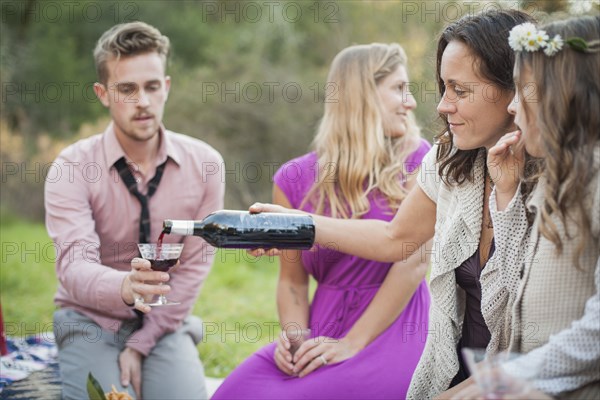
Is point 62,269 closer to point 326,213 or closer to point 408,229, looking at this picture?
point 326,213

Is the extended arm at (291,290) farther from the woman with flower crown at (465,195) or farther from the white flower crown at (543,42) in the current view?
the white flower crown at (543,42)

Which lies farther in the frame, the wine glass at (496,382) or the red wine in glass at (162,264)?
the red wine in glass at (162,264)

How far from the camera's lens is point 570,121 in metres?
2.55

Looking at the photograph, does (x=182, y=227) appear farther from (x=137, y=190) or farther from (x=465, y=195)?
(x=137, y=190)

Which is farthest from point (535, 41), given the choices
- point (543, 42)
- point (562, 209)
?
point (562, 209)

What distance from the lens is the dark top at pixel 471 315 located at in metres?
3.16

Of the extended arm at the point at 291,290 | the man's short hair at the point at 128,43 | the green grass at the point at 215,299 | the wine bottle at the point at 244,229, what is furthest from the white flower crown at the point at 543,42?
the green grass at the point at 215,299

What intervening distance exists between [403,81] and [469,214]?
150cm

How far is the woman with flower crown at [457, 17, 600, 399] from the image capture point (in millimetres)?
2463

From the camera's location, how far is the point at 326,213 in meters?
4.29

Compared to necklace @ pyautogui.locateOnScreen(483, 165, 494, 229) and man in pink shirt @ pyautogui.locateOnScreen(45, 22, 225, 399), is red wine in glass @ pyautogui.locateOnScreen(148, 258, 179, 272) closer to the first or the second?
man in pink shirt @ pyautogui.locateOnScreen(45, 22, 225, 399)

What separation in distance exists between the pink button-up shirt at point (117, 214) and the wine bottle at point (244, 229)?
1251 mm

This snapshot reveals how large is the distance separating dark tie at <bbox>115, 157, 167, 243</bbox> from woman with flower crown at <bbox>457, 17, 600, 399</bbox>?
2.46m

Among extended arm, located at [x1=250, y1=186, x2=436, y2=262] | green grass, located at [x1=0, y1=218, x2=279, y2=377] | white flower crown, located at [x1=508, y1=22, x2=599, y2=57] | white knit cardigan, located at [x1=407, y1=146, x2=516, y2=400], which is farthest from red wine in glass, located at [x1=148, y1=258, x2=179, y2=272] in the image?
green grass, located at [x1=0, y1=218, x2=279, y2=377]
